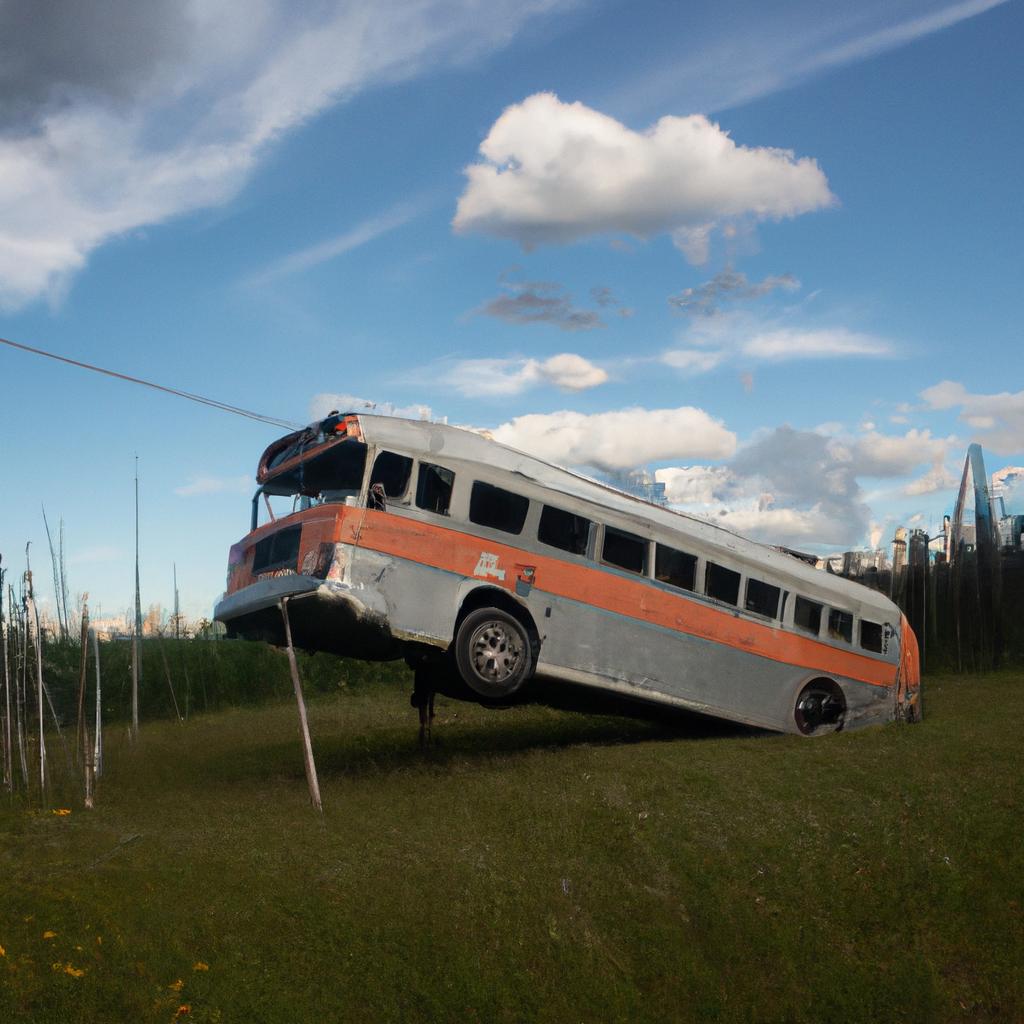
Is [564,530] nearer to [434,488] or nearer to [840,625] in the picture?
[434,488]

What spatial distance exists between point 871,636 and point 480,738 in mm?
7317

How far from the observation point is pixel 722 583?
1708cm

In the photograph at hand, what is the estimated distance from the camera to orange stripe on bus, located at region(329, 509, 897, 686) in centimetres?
1305

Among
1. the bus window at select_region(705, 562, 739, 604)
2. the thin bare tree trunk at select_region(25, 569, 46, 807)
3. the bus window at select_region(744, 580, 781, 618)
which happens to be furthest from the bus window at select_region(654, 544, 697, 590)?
the thin bare tree trunk at select_region(25, 569, 46, 807)

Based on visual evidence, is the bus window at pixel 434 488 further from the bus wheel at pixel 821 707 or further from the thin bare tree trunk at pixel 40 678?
the bus wheel at pixel 821 707

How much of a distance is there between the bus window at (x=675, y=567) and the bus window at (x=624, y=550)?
279 millimetres

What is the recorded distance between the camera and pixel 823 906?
10.9 m

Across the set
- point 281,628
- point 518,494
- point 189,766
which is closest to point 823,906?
point 518,494

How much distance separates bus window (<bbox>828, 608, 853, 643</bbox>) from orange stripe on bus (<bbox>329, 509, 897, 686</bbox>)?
0.90 ft

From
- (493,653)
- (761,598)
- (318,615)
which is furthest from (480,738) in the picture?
(318,615)

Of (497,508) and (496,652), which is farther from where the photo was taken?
(497,508)

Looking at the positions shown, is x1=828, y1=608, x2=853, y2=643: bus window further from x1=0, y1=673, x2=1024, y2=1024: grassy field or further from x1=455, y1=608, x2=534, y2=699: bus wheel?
x1=455, y1=608, x2=534, y2=699: bus wheel

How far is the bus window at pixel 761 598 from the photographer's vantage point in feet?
57.3

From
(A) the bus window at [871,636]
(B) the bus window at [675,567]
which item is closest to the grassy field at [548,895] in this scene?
(B) the bus window at [675,567]
